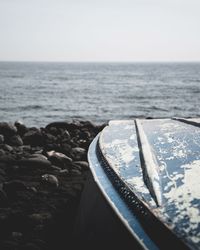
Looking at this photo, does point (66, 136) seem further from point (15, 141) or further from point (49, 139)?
point (15, 141)

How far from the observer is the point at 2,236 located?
3.76 m

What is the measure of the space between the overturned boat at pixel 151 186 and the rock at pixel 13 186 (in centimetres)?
166

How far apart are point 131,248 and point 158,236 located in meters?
0.19

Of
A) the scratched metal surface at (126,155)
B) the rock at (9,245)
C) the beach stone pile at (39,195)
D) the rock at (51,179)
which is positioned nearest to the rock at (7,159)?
the beach stone pile at (39,195)

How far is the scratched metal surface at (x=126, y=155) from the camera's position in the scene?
2.36m

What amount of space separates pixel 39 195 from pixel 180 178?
3085mm

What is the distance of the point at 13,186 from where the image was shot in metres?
5.04

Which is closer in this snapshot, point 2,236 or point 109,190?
point 109,190

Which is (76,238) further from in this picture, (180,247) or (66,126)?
(66,126)

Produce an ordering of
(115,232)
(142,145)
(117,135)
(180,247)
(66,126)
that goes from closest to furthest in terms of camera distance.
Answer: (180,247) < (115,232) < (142,145) < (117,135) < (66,126)

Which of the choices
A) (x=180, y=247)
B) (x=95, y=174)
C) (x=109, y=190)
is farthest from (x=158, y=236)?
(x=95, y=174)

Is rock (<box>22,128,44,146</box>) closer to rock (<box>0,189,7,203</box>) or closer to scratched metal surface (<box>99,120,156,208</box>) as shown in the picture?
rock (<box>0,189,7,203</box>)

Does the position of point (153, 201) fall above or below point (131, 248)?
above

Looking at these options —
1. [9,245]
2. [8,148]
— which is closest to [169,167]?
[9,245]
